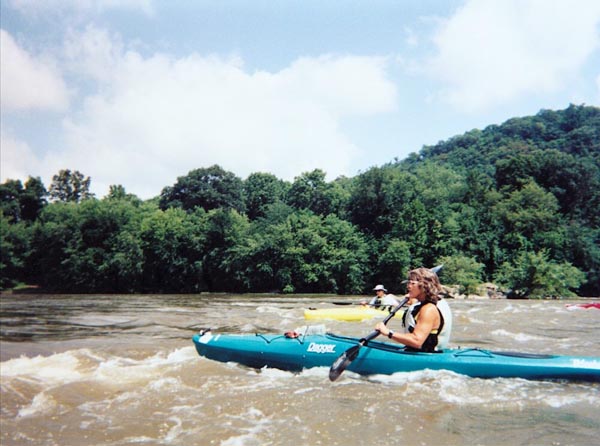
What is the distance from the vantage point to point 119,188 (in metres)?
51.8

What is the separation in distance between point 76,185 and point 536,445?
63.9 meters

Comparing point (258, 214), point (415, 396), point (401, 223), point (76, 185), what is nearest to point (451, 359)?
point (415, 396)

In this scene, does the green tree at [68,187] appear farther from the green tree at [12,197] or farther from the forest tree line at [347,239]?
the forest tree line at [347,239]

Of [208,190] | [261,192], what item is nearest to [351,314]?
[208,190]

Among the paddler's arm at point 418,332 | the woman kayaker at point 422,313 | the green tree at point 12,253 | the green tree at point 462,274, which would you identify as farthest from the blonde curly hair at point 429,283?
Result: the green tree at point 12,253

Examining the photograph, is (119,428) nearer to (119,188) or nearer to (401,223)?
(401,223)

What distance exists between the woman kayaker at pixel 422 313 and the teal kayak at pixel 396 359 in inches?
11.6

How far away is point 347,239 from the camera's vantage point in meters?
32.4

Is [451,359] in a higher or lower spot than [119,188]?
lower

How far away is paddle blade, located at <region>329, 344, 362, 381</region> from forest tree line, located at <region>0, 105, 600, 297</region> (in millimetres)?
21434

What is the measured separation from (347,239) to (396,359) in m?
26.7

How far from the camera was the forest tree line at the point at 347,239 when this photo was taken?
100 ft

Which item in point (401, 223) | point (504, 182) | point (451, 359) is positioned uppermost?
point (504, 182)

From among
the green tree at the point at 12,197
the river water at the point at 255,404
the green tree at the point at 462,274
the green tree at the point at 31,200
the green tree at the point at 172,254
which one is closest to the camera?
the river water at the point at 255,404
